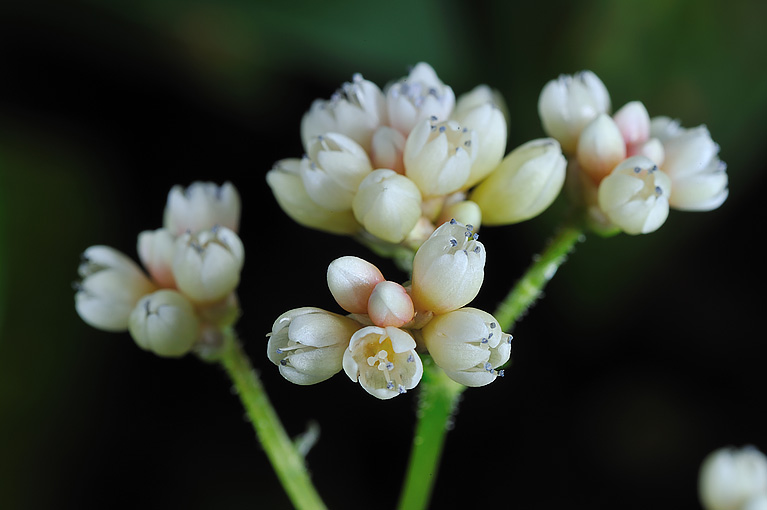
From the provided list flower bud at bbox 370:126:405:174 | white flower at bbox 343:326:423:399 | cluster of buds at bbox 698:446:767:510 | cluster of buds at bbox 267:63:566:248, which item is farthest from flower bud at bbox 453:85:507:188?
cluster of buds at bbox 698:446:767:510

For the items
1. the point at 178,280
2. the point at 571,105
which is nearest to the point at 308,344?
the point at 178,280

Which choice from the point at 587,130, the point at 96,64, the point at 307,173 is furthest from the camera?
the point at 96,64

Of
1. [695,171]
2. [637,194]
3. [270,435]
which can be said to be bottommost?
[270,435]

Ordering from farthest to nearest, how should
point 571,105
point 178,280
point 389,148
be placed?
point 571,105 < point 178,280 < point 389,148

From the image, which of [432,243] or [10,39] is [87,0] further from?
[432,243]

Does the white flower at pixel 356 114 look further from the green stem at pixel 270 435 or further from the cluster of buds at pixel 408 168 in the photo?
the green stem at pixel 270 435

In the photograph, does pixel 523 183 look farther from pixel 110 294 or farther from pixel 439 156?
pixel 110 294

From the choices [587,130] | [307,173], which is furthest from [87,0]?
[587,130]
